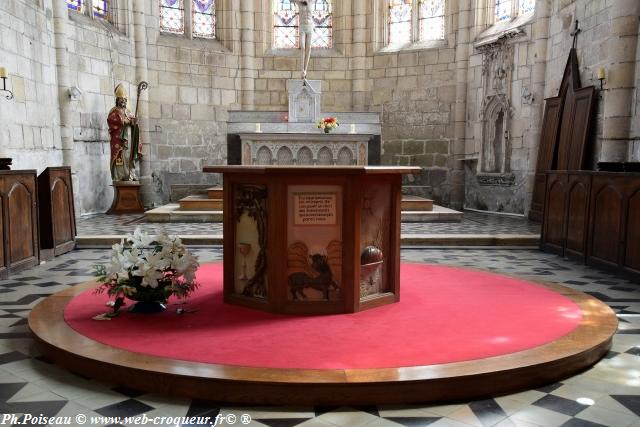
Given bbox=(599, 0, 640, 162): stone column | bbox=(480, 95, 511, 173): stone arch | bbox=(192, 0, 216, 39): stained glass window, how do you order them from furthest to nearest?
bbox=(192, 0, 216, 39): stained glass window → bbox=(480, 95, 511, 173): stone arch → bbox=(599, 0, 640, 162): stone column

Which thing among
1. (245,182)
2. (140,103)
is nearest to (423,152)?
(140,103)

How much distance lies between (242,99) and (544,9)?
6.72m

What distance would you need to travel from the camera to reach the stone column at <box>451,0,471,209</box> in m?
12.1

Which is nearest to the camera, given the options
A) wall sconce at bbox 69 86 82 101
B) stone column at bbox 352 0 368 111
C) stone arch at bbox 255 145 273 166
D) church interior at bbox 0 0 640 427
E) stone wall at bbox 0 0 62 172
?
church interior at bbox 0 0 640 427

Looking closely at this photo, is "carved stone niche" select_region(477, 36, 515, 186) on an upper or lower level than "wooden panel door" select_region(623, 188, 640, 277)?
upper

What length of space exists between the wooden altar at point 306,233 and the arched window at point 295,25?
1050 cm

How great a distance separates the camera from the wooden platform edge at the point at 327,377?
101 inches

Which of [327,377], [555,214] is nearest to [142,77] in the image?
[555,214]

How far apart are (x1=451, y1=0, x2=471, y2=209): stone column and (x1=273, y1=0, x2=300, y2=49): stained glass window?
148 inches

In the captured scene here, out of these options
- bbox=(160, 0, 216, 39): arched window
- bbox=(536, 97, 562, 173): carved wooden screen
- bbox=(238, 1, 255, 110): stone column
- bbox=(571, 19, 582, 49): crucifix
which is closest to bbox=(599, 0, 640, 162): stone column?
bbox=(571, 19, 582, 49): crucifix

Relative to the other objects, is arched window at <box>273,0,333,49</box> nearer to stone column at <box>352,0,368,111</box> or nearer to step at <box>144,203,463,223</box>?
stone column at <box>352,0,368,111</box>

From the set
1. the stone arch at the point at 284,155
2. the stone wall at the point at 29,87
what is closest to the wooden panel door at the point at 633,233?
the stone arch at the point at 284,155

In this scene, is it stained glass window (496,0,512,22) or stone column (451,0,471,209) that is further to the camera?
stone column (451,0,471,209)

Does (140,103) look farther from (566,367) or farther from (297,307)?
(566,367)
